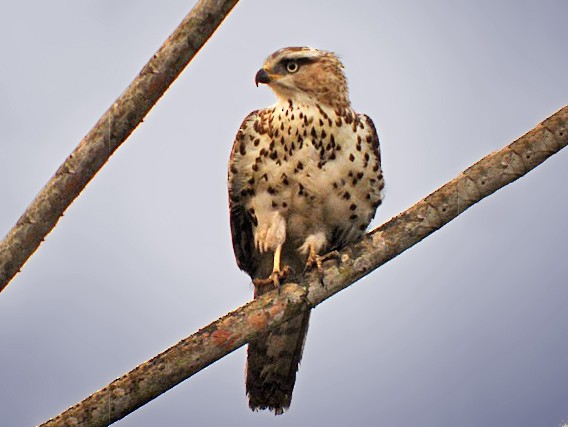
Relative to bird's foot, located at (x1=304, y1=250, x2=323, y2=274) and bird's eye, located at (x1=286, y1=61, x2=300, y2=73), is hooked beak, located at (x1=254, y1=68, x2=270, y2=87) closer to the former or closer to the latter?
bird's eye, located at (x1=286, y1=61, x2=300, y2=73)

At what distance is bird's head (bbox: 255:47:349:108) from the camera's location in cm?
595

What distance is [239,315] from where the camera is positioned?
466 centimetres

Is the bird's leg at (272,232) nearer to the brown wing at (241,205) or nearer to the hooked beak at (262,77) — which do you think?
the brown wing at (241,205)

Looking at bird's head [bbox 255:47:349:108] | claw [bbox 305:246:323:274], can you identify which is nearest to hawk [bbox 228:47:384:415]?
bird's head [bbox 255:47:349:108]

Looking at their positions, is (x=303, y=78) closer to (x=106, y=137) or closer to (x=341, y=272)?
(x=341, y=272)

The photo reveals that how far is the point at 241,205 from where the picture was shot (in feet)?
20.2

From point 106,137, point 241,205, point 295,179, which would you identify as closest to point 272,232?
point 241,205

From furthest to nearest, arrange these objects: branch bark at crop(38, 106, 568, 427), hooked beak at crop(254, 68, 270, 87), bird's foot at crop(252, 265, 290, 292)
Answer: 1. hooked beak at crop(254, 68, 270, 87)
2. bird's foot at crop(252, 265, 290, 292)
3. branch bark at crop(38, 106, 568, 427)

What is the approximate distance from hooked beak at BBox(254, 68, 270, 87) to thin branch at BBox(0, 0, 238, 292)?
1843 mm

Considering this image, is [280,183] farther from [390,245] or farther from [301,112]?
[390,245]

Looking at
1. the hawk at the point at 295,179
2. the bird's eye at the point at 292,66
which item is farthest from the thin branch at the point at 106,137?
the bird's eye at the point at 292,66

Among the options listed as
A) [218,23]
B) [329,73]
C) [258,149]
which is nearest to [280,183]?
[258,149]

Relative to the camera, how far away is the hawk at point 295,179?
5.80 m

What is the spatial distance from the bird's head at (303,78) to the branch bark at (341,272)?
4.20 ft
